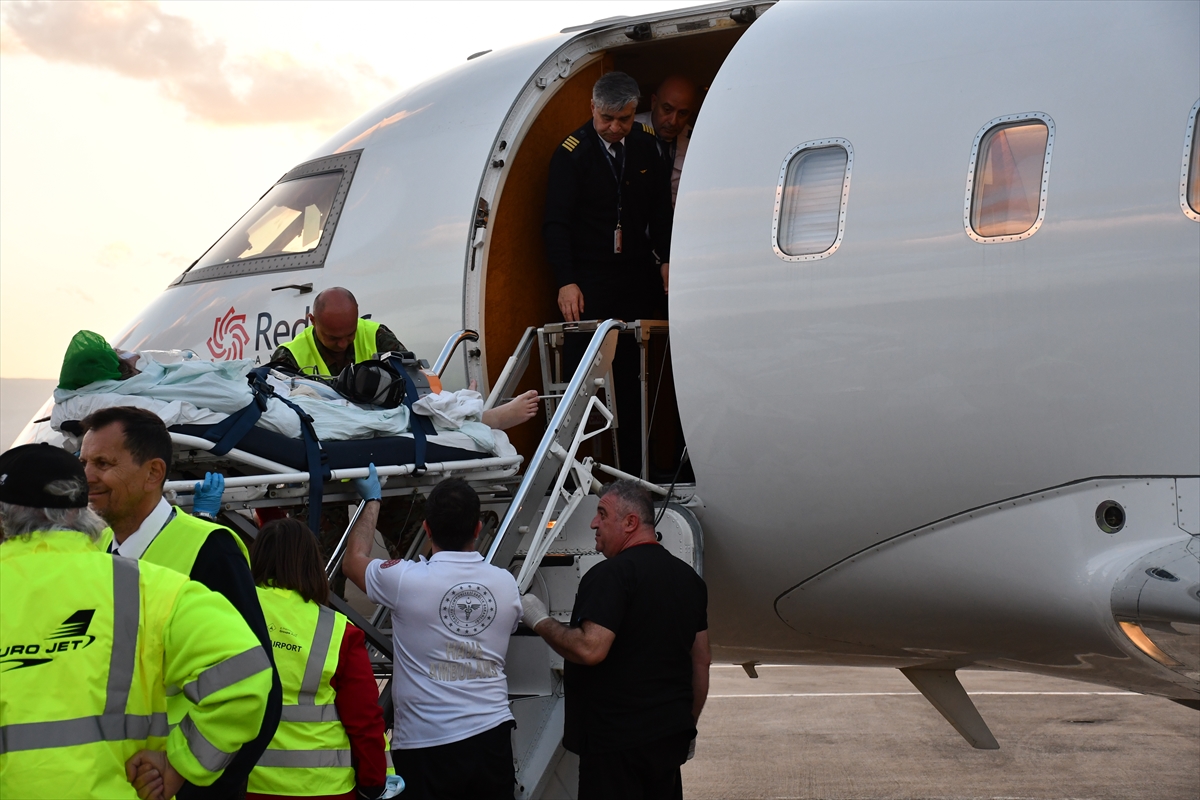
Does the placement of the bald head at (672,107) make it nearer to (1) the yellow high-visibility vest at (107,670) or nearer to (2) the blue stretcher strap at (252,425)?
(2) the blue stretcher strap at (252,425)

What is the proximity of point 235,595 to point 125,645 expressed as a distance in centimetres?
63

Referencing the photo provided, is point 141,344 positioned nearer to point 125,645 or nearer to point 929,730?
point 125,645

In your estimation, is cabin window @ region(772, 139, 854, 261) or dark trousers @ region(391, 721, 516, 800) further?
cabin window @ region(772, 139, 854, 261)

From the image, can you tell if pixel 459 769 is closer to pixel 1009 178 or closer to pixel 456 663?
pixel 456 663

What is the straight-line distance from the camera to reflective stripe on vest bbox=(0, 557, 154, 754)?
2701 mm

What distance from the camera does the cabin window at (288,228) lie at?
7.62 metres

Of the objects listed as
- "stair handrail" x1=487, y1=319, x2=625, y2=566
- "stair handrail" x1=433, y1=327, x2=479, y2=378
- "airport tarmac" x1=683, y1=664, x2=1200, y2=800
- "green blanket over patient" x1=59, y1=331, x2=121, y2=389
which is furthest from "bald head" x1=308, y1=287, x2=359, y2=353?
"airport tarmac" x1=683, y1=664, x2=1200, y2=800

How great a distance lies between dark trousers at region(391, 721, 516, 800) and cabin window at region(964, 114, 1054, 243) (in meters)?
3.10

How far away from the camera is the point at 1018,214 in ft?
17.6

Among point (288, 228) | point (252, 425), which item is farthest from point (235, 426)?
point (288, 228)

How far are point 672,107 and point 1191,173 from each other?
3.34 meters

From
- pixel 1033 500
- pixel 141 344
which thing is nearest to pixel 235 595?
pixel 1033 500

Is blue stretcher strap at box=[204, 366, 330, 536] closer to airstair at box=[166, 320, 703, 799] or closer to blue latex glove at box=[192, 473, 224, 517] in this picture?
airstair at box=[166, 320, 703, 799]

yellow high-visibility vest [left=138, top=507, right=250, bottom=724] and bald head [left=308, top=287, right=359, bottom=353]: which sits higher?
bald head [left=308, top=287, right=359, bottom=353]
